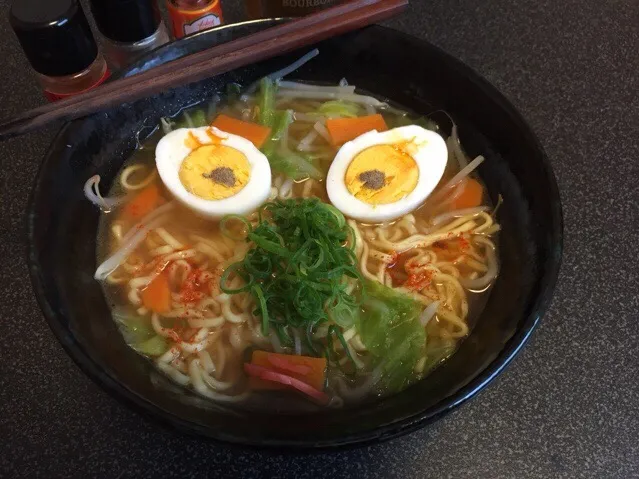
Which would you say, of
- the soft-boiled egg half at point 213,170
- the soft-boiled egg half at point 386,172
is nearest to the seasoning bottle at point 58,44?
the soft-boiled egg half at point 213,170

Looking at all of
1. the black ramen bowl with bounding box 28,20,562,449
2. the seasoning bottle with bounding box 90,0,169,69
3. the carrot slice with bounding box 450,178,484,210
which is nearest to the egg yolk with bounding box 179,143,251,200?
the black ramen bowl with bounding box 28,20,562,449

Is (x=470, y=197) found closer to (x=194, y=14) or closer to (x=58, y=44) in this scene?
(x=194, y=14)

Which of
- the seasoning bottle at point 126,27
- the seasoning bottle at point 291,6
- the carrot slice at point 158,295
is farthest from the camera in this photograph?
the seasoning bottle at point 291,6

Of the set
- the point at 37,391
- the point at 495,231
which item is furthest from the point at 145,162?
the point at 495,231

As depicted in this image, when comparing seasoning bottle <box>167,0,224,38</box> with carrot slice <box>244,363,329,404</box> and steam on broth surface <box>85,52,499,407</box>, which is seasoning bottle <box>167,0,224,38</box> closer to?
steam on broth surface <box>85,52,499,407</box>

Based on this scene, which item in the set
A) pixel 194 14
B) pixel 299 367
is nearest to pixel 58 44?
pixel 194 14

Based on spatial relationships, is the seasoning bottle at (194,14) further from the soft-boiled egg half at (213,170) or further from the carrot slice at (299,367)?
the carrot slice at (299,367)
